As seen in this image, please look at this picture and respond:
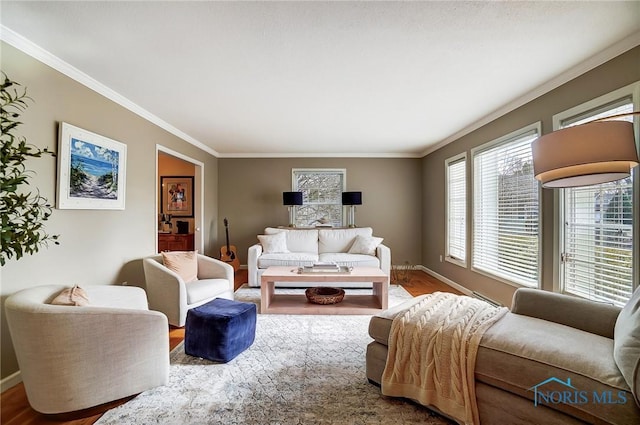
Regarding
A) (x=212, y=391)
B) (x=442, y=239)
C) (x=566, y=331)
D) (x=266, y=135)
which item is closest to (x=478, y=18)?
(x=566, y=331)

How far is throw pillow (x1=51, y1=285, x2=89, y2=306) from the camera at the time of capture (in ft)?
5.63

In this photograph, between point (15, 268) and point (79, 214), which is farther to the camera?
point (79, 214)

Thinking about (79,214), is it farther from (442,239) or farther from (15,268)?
(442,239)

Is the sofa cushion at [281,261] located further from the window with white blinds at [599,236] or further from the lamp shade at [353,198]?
the window with white blinds at [599,236]

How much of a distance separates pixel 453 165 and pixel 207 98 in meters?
3.84

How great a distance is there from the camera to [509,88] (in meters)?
2.71

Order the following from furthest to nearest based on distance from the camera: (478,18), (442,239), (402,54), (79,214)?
(442,239)
(79,214)
(402,54)
(478,18)

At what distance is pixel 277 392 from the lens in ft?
5.95

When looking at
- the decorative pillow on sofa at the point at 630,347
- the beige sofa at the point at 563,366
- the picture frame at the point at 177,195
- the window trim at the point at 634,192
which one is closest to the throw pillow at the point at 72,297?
the beige sofa at the point at 563,366

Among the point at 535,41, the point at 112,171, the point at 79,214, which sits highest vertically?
the point at 535,41

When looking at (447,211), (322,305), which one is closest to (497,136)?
(447,211)

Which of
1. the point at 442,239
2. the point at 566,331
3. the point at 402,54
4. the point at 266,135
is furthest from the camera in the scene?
the point at 442,239

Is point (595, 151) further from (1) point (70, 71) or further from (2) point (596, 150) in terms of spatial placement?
(1) point (70, 71)

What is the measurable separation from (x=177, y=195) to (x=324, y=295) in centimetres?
434
